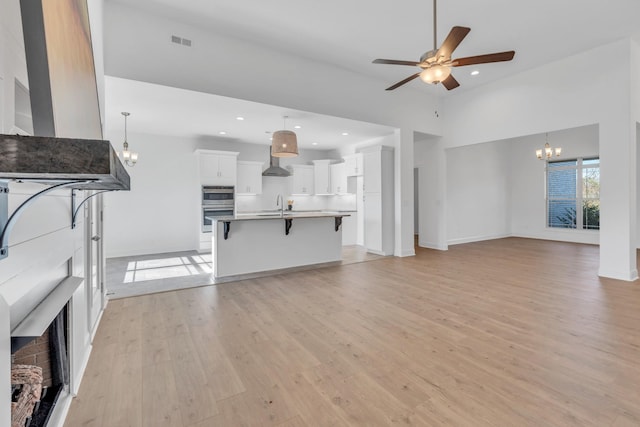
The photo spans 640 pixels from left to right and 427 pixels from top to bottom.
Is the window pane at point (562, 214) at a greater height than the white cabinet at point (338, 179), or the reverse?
the white cabinet at point (338, 179)

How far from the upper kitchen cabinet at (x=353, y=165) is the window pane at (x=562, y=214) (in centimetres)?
585

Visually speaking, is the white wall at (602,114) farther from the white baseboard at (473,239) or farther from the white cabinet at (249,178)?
the white cabinet at (249,178)

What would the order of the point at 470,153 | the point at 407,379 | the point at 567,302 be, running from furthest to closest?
1. the point at 470,153
2. the point at 567,302
3. the point at 407,379

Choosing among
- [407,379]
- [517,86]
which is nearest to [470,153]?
[517,86]

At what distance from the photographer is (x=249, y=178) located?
306 inches

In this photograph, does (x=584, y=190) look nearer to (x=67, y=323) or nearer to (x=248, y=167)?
(x=248, y=167)

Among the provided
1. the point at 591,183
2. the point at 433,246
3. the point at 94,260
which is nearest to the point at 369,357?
the point at 94,260

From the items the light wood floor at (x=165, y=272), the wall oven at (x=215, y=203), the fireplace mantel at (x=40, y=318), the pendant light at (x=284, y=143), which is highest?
the pendant light at (x=284, y=143)

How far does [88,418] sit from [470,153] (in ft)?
30.5

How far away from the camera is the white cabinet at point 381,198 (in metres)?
6.53

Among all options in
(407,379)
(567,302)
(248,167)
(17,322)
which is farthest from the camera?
(248,167)

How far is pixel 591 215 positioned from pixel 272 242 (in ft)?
27.9

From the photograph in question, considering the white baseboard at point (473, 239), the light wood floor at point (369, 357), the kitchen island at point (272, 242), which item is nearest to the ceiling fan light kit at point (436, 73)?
the light wood floor at point (369, 357)

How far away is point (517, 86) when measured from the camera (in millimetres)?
5660
